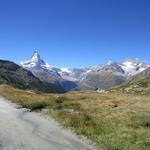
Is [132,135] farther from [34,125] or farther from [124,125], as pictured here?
[34,125]

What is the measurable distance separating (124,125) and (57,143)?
34.8 feet

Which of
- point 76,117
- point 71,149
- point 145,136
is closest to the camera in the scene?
point 71,149

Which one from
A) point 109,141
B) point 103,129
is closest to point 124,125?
point 103,129

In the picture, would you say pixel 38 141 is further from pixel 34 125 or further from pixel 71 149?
pixel 34 125

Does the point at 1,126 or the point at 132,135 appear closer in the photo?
the point at 132,135

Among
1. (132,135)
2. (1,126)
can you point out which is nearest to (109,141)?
(132,135)

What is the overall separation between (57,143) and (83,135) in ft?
14.1

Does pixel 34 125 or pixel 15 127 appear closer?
pixel 15 127

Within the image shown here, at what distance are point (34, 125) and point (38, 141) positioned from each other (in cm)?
756

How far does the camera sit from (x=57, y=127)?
95.8 feet

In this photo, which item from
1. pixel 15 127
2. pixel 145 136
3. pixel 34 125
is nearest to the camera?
pixel 145 136

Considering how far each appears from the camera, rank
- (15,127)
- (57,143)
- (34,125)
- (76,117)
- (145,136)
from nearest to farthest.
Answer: (57,143) < (145,136) < (15,127) < (34,125) < (76,117)

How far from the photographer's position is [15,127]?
2756 cm

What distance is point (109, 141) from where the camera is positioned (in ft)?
75.8
